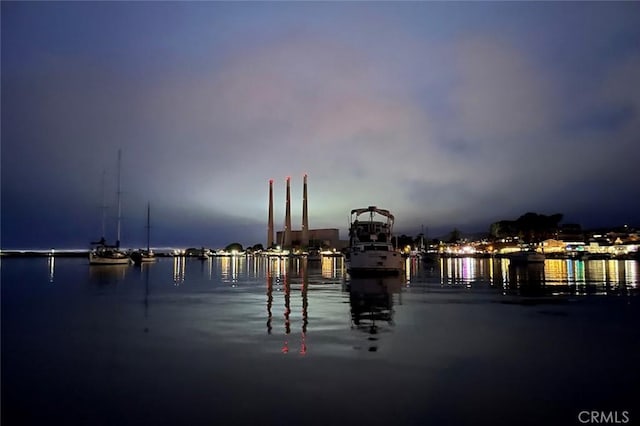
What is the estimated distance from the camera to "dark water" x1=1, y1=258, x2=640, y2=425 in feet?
27.9

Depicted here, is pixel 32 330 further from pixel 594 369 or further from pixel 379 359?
pixel 594 369

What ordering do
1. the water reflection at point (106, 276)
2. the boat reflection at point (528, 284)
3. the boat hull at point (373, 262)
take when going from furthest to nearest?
the boat hull at point (373, 262) < the water reflection at point (106, 276) < the boat reflection at point (528, 284)

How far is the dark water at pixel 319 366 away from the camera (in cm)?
849

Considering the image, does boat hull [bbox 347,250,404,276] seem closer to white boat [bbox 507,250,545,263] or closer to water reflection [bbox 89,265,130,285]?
water reflection [bbox 89,265,130,285]

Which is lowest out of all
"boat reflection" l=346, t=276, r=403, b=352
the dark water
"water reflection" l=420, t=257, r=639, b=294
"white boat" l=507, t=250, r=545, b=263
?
"water reflection" l=420, t=257, r=639, b=294

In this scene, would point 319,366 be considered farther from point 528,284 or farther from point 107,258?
point 107,258

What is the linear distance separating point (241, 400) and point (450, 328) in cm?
965

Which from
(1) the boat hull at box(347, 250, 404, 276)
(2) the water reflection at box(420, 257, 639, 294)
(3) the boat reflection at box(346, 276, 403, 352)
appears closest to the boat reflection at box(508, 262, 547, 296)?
(2) the water reflection at box(420, 257, 639, 294)

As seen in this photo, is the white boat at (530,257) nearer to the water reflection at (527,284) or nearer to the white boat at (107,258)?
the water reflection at (527,284)

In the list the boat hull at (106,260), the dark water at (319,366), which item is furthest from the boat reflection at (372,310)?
the boat hull at (106,260)

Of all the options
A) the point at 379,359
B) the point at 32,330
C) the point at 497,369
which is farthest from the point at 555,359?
the point at 32,330

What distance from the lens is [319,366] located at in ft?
37.3

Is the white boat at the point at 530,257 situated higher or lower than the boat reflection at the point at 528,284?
higher

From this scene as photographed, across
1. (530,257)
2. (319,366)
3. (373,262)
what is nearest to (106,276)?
(373,262)
